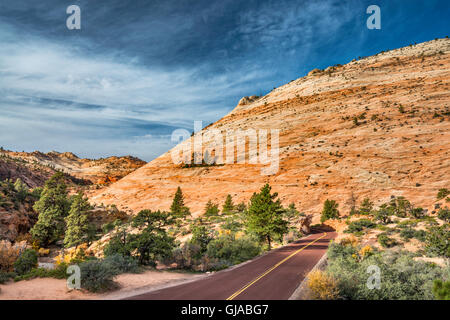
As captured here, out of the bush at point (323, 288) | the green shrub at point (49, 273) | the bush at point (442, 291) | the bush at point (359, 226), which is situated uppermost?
the bush at point (442, 291)

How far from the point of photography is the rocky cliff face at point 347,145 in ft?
148

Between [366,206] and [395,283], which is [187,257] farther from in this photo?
[366,206]

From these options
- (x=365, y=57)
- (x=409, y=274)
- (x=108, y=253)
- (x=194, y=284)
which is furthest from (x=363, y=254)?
(x=365, y=57)

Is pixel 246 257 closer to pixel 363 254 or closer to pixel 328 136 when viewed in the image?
pixel 363 254

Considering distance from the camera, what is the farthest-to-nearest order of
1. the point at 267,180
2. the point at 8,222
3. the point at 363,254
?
the point at 267,180, the point at 8,222, the point at 363,254

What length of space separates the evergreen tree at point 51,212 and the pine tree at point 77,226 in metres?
2.12

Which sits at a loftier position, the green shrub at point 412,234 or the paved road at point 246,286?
the green shrub at point 412,234

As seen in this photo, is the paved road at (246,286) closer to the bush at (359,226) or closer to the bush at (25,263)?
the bush at (25,263)

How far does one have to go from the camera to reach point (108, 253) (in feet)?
51.5

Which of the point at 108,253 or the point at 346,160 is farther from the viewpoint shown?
the point at 346,160

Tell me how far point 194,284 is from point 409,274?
9896 mm

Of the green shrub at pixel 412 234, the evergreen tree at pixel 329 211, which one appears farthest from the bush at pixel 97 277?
the evergreen tree at pixel 329 211

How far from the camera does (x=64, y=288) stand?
1055 cm

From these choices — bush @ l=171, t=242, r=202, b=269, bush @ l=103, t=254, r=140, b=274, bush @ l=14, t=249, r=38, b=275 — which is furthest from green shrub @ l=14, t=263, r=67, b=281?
bush @ l=171, t=242, r=202, b=269
